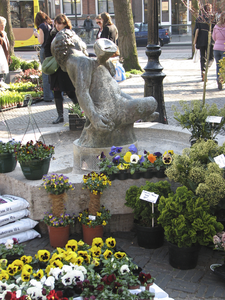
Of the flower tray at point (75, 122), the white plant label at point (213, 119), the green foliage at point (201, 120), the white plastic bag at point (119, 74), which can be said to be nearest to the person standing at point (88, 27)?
the white plastic bag at point (119, 74)

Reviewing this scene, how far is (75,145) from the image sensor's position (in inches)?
188

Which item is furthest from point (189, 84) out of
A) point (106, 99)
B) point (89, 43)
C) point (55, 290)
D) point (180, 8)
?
point (180, 8)

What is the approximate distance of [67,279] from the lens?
2.82 metres

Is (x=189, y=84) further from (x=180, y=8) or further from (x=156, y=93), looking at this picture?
(x=180, y=8)

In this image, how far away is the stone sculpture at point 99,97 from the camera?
445cm

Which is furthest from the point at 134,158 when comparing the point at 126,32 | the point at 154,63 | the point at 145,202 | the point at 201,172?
the point at 126,32

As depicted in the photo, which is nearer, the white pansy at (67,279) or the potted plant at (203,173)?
the white pansy at (67,279)

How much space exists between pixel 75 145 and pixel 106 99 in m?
0.66

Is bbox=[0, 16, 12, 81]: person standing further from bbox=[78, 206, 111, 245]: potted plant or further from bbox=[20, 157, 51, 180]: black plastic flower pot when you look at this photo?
bbox=[78, 206, 111, 245]: potted plant

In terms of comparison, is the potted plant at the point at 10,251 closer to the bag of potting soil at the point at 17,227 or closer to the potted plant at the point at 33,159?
the bag of potting soil at the point at 17,227

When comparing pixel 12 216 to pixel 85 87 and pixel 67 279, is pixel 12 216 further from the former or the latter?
pixel 85 87

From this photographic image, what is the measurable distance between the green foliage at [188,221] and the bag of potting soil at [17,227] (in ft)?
4.43

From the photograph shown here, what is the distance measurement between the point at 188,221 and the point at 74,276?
1167mm

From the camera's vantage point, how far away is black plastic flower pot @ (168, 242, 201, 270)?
11.4 ft
